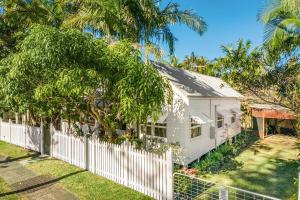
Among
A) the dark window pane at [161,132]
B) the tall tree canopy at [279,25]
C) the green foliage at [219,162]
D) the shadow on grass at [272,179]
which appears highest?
the tall tree canopy at [279,25]

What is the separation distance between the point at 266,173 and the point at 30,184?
34.2ft

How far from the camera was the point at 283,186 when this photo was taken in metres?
11.0

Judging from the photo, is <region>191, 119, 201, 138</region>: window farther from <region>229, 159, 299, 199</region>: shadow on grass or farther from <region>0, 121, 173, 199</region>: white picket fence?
<region>0, 121, 173, 199</region>: white picket fence

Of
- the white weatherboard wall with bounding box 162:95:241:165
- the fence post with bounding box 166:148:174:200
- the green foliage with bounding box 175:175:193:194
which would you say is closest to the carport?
the white weatherboard wall with bounding box 162:95:241:165

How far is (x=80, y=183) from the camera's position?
991 centimetres

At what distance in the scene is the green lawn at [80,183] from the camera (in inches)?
350

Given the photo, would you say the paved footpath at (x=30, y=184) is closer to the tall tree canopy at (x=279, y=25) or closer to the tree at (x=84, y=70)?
the tree at (x=84, y=70)

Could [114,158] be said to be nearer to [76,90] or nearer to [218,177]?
[76,90]

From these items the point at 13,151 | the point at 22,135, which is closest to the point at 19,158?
the point at 13,151

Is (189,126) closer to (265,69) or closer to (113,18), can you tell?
(265,69)

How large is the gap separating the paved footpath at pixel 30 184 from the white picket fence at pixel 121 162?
5.53 ft

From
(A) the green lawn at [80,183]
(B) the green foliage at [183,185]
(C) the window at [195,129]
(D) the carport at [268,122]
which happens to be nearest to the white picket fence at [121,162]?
(A) the green lawn at [80,183]

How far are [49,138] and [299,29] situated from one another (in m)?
13.3

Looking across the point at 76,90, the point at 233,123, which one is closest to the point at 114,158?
the point at 76,90
